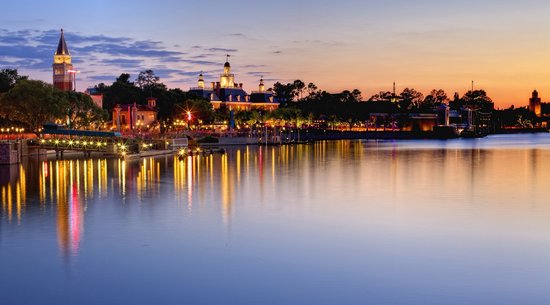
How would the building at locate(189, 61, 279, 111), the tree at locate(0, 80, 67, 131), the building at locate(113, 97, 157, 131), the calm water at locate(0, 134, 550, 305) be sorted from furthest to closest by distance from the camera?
the building at locate(189, 61, 279, 111) < the building at locate(113, 97, 157, 131) < the tree at locate(0, 80, 67, 131) < the calm water at locate(0, 134, 550, 305)

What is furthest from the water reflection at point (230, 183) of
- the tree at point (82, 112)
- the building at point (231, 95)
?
the building at point (231, 95)

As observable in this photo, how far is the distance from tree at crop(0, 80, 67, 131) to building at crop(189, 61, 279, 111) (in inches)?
3136

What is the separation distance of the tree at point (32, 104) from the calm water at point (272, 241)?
32.7 m

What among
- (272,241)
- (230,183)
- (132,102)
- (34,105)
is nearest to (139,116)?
(132,102)

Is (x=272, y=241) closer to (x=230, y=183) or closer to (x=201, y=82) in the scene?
(x=230, y=183)

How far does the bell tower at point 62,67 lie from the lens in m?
127

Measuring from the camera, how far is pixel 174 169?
5916 cm

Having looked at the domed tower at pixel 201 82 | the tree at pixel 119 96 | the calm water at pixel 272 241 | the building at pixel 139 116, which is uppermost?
the domed tower at pixel 201 82

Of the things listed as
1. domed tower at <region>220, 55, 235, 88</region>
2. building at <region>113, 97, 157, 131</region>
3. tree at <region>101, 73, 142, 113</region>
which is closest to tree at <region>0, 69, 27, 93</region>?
building at <region>113, 97, 157, 131</region>

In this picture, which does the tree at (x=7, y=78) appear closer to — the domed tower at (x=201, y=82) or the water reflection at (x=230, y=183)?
the water reflection at (x=230, y=183)

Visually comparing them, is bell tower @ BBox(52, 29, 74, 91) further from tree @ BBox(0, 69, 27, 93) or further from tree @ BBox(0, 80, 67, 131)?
tree @ BBox(0, 80, 67, 131)

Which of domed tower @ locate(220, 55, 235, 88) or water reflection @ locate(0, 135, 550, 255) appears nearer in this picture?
water reflection @ locate(0, 135, 550, 255)

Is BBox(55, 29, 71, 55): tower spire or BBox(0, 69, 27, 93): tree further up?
BBox(55, 29, 71, 55): tower spire

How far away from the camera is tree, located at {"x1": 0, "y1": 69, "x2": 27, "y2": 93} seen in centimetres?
9519
